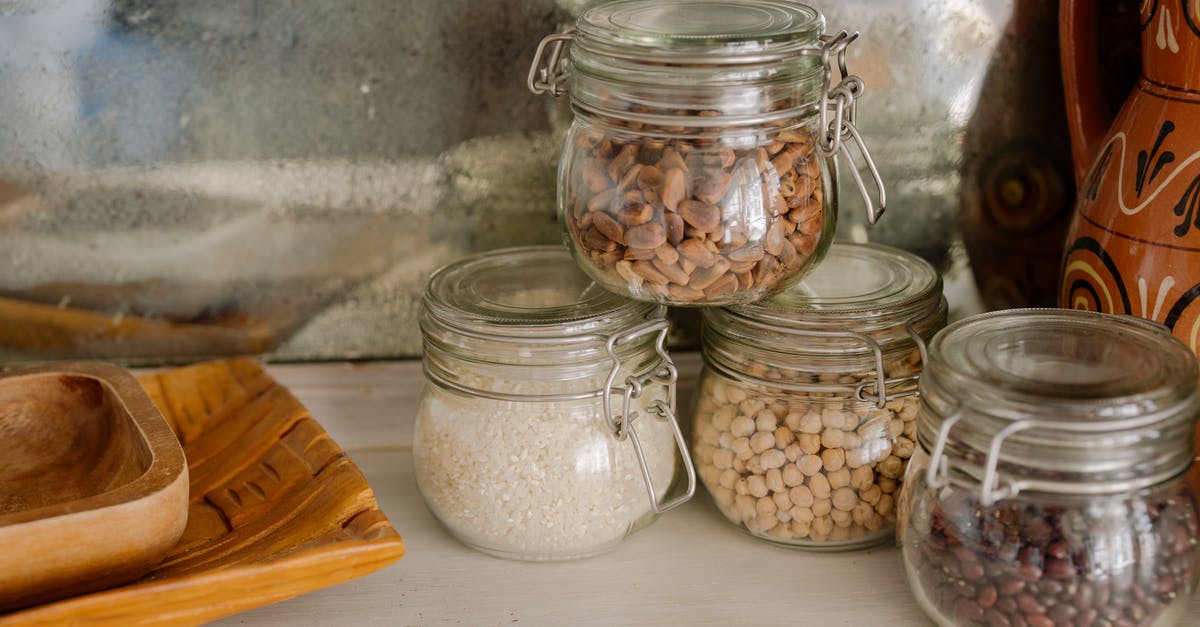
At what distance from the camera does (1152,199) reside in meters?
0.64

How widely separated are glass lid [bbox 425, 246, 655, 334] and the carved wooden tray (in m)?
0.12

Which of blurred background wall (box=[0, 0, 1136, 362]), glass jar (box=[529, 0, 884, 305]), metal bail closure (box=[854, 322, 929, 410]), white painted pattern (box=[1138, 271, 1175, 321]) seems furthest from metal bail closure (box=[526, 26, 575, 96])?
white painted pattern (box=[1138, 271, 1175, 321])

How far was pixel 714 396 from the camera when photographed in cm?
70

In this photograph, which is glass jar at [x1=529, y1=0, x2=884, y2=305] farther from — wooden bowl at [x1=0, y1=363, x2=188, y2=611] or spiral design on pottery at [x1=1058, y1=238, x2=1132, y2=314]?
wooden bowl at [x1=0, y1=363, x2=188, y2=611]

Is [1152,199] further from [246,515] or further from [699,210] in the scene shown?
[246,515]

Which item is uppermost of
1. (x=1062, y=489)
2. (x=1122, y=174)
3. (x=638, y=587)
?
(x=1122, y=174)

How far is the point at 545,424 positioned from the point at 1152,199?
14.3 inches

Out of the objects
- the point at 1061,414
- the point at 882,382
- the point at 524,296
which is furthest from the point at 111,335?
the point at 1061,414

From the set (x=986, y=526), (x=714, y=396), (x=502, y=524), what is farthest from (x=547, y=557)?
(x=986, y=526)

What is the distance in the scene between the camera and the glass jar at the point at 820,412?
0.65 meters

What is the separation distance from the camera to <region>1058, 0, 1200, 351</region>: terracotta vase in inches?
24.5

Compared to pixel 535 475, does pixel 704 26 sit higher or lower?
higher

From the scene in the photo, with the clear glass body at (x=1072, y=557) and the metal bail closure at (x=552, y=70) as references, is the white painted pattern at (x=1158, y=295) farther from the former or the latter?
the metal bail closure at (x=552, y=70)

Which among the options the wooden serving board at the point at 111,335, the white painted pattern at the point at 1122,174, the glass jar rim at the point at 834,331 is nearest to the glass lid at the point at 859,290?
the glass jar rim at the point at 834,331
